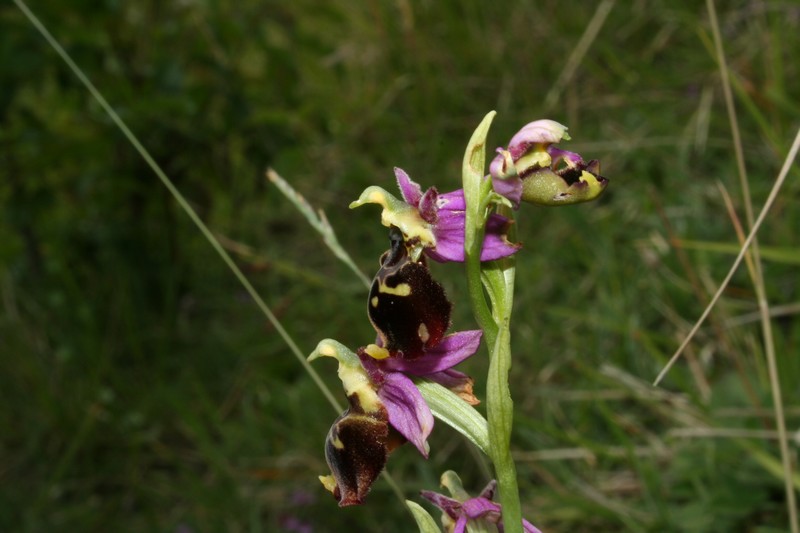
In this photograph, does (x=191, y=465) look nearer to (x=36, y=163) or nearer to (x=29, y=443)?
(x=29, y=443)

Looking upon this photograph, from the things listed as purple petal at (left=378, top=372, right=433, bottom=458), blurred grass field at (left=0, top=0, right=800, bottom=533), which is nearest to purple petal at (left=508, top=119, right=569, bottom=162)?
purple petal at (left=378, top=372, right=433, bottom=458)

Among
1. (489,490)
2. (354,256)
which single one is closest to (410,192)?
(489,490)

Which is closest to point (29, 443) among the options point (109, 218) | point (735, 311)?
point (109, 218)

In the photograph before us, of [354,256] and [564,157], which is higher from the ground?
[564,157]

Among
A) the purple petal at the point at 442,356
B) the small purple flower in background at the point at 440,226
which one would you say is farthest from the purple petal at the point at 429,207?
the purple petal at the point at 442,356

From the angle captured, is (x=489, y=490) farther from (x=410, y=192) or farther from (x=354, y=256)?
(x=354, y=256)

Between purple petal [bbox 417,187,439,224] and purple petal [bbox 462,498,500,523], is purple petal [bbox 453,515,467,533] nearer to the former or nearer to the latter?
purple petal [bbox 462,498,500,523]
